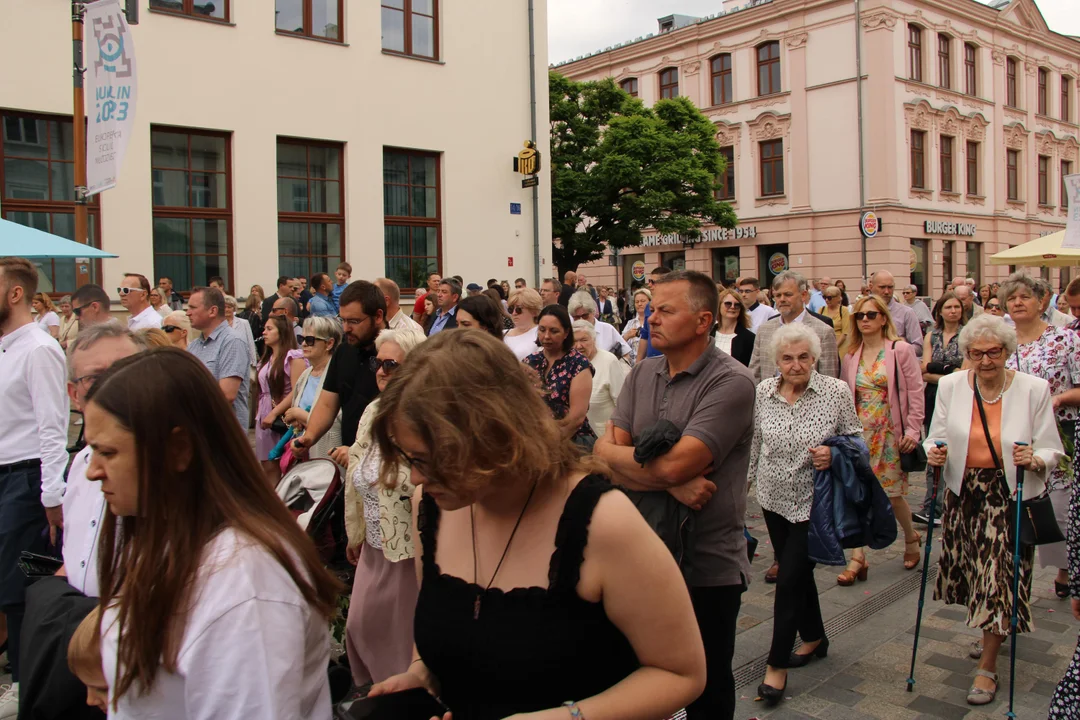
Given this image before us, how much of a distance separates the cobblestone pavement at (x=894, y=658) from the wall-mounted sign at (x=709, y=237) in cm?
3290

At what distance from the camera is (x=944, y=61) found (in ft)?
120

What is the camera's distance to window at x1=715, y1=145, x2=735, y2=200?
128 feet

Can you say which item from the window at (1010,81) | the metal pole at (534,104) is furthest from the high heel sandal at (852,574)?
the window at (1010,81)

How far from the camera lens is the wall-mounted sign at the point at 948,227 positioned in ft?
117

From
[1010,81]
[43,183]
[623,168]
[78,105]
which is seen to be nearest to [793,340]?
[78,105]

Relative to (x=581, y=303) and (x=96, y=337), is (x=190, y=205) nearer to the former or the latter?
(x=581, y=303)

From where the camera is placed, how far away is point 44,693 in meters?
2.22

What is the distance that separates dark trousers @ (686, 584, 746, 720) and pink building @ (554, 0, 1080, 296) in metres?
30.2

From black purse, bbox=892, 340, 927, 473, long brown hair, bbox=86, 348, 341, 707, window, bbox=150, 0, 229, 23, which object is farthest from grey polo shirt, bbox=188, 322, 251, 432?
window, bbox=150, 0, 229, 23

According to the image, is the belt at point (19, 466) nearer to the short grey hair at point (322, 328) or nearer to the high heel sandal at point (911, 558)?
the short grey hair at point (322, 328)

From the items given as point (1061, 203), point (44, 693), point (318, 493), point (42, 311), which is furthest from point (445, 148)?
point (1061, 203)

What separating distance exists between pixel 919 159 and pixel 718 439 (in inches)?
1446

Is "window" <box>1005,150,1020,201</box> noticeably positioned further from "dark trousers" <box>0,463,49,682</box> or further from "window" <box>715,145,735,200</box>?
"dark trousers" <box>0,463,49,682</box>

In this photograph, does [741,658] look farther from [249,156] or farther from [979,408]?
[249,156]
